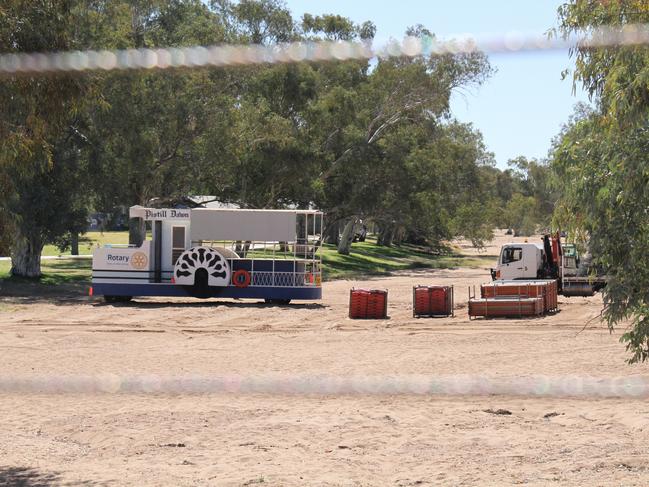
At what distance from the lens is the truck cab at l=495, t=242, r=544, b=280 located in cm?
3847

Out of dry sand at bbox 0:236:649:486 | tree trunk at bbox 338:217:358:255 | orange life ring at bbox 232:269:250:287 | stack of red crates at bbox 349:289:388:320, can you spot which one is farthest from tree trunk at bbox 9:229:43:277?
tree trunk at bbox 338:217:358:255

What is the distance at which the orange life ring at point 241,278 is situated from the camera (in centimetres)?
3416

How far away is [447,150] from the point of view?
70938 mm

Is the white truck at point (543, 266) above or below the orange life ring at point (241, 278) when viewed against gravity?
above

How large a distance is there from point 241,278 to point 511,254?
471 inches

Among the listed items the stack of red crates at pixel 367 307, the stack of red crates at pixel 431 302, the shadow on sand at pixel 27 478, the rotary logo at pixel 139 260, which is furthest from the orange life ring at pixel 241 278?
the shadow on sand at pixel 27 478

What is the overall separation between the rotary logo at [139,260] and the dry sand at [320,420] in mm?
8389

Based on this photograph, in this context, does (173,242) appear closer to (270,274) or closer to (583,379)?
(270,274)

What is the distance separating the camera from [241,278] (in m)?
34.2

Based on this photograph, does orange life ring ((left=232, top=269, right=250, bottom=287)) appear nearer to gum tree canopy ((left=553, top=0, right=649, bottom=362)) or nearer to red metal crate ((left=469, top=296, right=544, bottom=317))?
red metal crate ((left=469, top=296, right=544, bottom=317))

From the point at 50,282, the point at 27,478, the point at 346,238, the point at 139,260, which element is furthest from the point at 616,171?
the point at 346,238

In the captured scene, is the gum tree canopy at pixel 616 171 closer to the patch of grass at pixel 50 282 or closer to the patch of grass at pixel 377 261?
the patch of grass at pixel 50 282

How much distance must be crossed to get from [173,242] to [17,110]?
75.7 feet

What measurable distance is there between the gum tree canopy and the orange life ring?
25392mm
